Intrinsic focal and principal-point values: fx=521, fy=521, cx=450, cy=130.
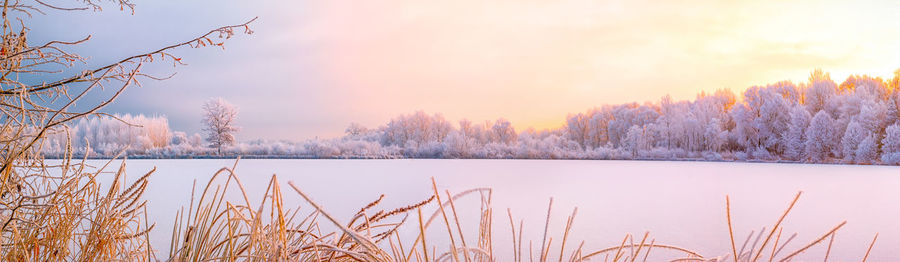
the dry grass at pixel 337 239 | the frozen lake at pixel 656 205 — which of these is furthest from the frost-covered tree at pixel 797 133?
the dry grass at pixel 337 239

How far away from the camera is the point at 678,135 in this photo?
2292cm

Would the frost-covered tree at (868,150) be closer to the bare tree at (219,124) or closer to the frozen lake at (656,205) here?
the frozen lake at (656,205)

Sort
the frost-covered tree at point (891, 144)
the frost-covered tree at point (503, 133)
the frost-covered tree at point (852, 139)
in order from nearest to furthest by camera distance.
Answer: the frost-covered tree at point (891, 144)
the frost-covered tree at point (852, 139)
the frost-covered tree at point (503, 133)

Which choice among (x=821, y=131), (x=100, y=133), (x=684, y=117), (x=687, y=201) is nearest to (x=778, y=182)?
(x=687, y=201)

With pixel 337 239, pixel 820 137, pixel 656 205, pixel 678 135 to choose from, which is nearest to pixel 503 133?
pixel 678 135

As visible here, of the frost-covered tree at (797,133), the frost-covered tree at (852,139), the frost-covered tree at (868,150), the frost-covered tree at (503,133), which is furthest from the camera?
the frost-covered tree at (503,133)

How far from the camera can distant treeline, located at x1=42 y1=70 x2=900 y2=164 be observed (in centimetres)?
1847

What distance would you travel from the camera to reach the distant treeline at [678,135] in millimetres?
18469

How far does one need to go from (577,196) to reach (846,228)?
9.88 feet

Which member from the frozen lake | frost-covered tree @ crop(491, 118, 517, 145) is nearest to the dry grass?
the frozen lake

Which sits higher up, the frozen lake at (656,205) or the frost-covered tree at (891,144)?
the frost-covered tree at (891,144)

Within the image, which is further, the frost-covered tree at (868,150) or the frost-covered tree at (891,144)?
the frost-covered tree at (868,150)

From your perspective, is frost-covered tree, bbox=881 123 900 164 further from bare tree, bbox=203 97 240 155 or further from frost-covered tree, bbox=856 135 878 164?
bare tree, bbox=203 97 240 155

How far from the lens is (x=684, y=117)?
23.2 metres
